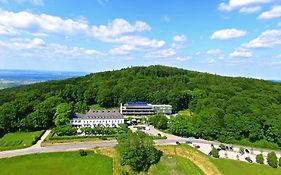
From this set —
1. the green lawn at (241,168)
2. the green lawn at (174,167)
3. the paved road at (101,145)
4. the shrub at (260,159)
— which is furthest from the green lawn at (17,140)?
the shrub at (260,159)

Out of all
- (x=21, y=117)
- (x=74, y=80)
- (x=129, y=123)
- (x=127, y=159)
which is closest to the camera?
(x=127, y=159)

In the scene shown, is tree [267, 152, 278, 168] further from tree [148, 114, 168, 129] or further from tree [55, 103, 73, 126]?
tree [55, 103, 73, 126]

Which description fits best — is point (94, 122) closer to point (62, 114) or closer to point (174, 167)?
point (62, 114)

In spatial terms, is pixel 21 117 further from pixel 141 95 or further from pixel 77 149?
pixel 141 95

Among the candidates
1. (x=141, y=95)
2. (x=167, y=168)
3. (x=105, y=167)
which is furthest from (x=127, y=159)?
(x=141, y=95)

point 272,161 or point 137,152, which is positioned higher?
point 137,152

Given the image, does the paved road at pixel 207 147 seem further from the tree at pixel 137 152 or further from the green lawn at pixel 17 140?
the green lawn at pixel 17 140

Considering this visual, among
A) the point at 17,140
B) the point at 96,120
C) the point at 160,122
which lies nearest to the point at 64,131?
the point at 17,140
